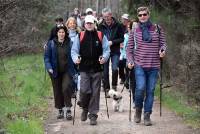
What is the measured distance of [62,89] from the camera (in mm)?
11984

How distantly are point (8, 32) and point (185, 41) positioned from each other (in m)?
5.74

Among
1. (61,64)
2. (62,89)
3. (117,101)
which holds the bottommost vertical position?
(117,101)

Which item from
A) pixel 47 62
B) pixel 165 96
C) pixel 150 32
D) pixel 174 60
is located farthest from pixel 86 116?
pixel 174 60

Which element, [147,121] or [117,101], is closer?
[147,121]

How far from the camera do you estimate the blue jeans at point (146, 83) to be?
1116cm

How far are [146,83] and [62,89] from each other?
1842 millimetres

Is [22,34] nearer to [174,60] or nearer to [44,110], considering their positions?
[44,110]

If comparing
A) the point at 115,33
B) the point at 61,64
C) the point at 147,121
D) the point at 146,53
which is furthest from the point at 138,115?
the point at 115,33

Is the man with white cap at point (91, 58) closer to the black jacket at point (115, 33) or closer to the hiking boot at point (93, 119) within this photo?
the hiking boot at point (93, 119)

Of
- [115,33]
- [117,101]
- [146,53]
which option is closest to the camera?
[146,53]

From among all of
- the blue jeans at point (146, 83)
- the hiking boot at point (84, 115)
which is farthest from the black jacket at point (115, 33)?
the blue jeans at point (146, 83)

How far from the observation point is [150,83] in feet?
36.8

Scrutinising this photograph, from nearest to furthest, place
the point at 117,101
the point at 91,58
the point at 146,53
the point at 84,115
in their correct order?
1. the point at 146,53
2. the point at 91,58
3. the point at 84,115
4. the point at 117,101

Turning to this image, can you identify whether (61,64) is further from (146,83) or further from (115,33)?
(115,33)
